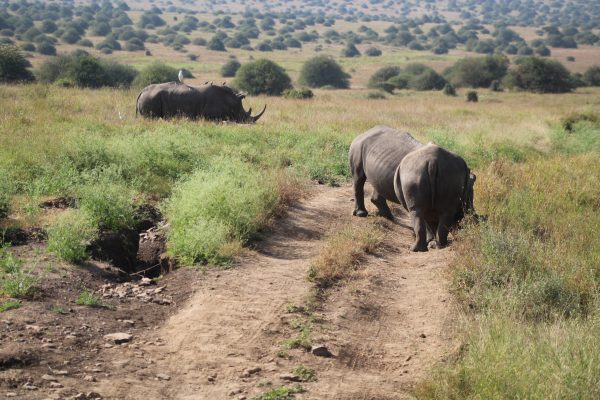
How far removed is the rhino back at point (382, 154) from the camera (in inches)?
408

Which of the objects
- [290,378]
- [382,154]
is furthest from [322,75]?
[290,378]

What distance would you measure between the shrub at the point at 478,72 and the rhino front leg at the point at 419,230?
4225cm

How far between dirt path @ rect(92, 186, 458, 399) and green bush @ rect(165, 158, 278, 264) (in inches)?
15.2

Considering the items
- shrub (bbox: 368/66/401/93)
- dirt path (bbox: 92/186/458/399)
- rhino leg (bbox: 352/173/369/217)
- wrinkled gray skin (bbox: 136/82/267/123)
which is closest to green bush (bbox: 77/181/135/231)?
dirt path (bbox: 92/186/458/399)

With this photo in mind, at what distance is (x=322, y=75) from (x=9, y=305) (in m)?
44.9

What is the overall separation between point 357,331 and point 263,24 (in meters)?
118

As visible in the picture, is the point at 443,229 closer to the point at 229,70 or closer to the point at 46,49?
the point at 229,70

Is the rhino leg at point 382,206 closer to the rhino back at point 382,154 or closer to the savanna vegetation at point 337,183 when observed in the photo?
the rhino back at point 382,154

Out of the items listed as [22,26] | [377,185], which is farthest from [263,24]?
[377,185]

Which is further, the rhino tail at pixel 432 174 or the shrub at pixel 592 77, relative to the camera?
the shrub at pixel 592 77

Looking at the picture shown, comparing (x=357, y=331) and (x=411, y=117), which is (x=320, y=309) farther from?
(x=411, y=117)

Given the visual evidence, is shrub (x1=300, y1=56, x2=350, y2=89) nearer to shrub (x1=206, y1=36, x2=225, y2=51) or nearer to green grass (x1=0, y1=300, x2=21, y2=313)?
shrub (x1=206, y1=36, x2=225, y2=51)

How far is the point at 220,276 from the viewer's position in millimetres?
8289

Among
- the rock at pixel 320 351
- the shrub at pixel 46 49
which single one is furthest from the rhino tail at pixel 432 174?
the shrub at pixel 46 49
